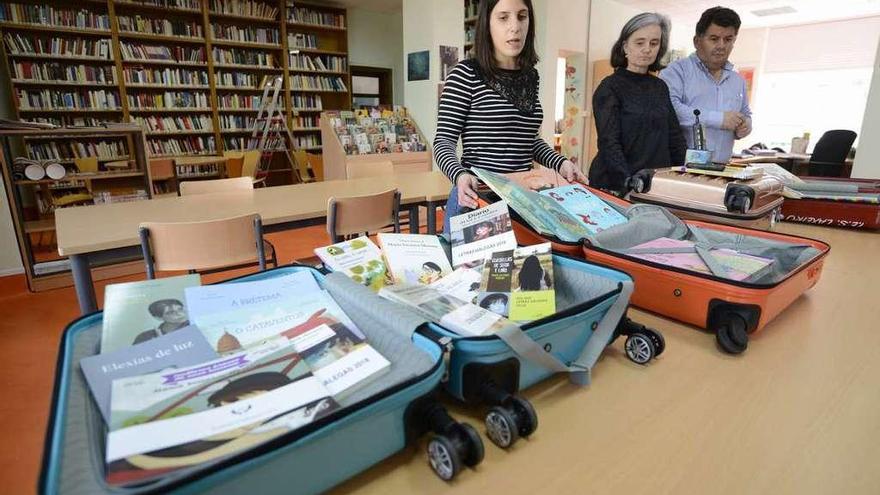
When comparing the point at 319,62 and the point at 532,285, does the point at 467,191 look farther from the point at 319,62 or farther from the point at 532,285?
the point at 319,62

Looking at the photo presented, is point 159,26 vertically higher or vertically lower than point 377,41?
lower

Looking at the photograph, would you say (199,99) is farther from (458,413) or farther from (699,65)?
(458,413)

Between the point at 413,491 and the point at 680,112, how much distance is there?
6.31ft

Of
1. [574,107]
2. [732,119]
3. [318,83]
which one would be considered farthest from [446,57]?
[732,119]

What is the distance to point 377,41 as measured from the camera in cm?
838

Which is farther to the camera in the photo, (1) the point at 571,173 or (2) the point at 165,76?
(2) the point at 165,76

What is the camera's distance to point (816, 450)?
22.9 inches

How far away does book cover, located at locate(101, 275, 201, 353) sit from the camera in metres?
0.62

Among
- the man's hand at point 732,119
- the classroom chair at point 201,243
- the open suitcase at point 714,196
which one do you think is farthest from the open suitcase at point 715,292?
the classroom chair at point 201,243

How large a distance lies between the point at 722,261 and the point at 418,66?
5.48 meters

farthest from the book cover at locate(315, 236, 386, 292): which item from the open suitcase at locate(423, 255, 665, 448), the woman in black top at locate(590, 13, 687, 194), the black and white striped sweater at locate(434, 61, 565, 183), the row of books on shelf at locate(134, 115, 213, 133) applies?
the row of books on shelf at locate(134, 115, 213, 133)

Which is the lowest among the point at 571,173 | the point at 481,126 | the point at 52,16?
the point at 571,173

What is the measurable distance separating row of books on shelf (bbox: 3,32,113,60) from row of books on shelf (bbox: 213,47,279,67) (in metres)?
1.31

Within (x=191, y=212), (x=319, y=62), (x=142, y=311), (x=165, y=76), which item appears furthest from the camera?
(x=319, y=62)
